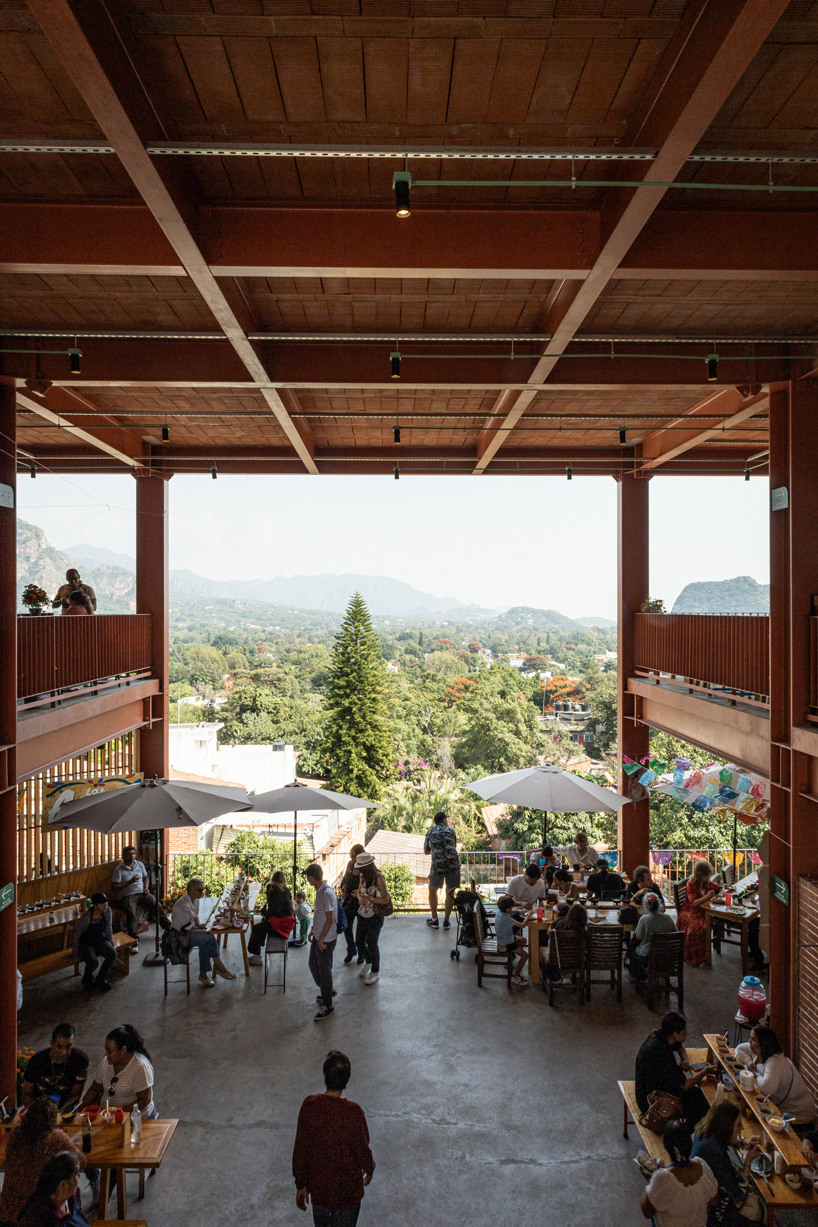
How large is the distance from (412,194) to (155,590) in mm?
8410

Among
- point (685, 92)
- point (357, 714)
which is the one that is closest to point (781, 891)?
point (685, 92)

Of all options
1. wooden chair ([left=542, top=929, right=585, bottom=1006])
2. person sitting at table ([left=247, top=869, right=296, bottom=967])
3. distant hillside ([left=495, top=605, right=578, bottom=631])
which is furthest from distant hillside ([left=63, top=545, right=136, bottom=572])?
wooden chair ([left=542, top=929, right=585, bottom=1006])

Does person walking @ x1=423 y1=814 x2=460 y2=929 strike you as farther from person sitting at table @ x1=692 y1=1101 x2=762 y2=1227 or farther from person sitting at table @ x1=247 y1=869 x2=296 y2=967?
person sitting at table @ x1=692 y1=1101 x2=762 y2=1227

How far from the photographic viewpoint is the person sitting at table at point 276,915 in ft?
25.3

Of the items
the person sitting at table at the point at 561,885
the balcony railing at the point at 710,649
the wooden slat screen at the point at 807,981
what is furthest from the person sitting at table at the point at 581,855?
the wooden slat screen at the point at 807,981

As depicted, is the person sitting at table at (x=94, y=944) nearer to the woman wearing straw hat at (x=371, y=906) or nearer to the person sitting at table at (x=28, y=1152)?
the woman wearing straw hat at (x=371, y=906)

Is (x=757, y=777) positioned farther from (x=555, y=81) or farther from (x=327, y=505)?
(x=327, y=505)

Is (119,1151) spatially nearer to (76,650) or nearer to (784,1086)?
(784,1086)

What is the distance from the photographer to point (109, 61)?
2963 mm

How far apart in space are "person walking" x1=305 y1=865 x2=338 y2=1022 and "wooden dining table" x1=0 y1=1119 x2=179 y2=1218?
2.25 m

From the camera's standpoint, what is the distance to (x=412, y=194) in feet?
14.1

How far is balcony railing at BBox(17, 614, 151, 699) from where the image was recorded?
6855 mm

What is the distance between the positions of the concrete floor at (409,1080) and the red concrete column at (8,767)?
0.77 meters

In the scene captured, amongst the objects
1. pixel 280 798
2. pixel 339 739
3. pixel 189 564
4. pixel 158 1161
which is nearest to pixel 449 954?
pixel 280 798
